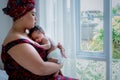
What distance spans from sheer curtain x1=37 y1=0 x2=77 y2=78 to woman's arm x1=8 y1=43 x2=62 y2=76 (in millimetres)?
943

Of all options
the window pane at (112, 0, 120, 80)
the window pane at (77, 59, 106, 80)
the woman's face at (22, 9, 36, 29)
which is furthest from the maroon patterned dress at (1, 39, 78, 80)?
the window pane at (112, 0, 120, 80)

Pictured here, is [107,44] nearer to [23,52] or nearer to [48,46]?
[48,46]

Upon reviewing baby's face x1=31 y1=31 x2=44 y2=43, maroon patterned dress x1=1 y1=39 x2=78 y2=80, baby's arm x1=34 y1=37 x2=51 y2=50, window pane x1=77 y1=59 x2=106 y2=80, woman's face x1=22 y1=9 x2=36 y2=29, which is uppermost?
woman's face x1=22 y1=9 x2=36 y2=29

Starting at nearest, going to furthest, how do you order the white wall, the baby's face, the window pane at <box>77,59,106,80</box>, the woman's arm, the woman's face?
the woman's arm → the woman's face → the baby's face → the window pane at <box>77,59,106,80</box> → the white wall

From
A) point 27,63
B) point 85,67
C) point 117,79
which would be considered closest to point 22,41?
point 27,63

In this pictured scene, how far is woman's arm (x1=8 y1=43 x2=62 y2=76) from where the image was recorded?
3.55 ft

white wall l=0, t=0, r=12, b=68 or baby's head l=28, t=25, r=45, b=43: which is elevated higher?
white wall l=0, t=0, r=12, b=68

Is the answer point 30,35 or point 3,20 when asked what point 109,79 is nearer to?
point 30,35

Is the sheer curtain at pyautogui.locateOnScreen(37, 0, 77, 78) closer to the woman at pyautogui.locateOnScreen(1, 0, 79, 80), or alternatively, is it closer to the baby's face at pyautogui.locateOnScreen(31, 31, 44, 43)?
the baby's face at pyautogui.locateOnScreen(31, 31, 44, 43)

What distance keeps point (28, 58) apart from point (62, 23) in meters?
1.01

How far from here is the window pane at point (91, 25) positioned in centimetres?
215

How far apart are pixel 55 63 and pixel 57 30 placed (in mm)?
871

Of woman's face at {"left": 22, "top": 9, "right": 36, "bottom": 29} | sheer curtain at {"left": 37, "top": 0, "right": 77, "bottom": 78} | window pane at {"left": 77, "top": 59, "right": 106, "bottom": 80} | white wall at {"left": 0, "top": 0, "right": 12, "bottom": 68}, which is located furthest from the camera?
white wall at {"left": 0, "top": 0, "right": 12, "bottom": 68}

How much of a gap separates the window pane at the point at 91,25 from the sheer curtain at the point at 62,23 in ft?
0.64
